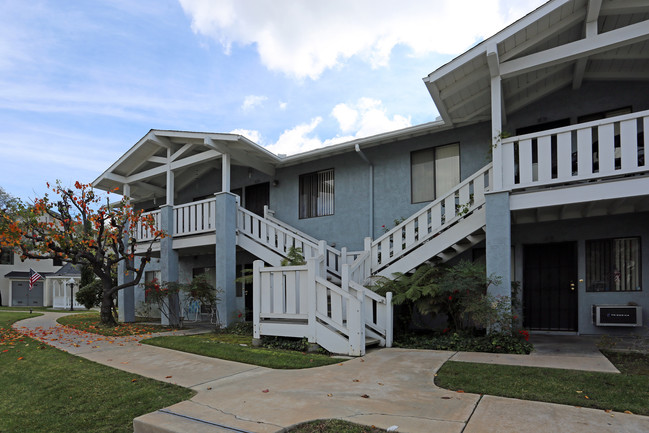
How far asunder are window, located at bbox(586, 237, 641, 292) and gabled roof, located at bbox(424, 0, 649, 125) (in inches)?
142

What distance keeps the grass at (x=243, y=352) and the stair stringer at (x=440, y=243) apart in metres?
2.95

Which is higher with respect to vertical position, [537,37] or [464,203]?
[537,37]

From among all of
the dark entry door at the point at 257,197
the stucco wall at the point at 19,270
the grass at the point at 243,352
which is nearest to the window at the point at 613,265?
the grass at the point at 243,352

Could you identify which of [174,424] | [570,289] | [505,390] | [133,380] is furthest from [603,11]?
[133,380]

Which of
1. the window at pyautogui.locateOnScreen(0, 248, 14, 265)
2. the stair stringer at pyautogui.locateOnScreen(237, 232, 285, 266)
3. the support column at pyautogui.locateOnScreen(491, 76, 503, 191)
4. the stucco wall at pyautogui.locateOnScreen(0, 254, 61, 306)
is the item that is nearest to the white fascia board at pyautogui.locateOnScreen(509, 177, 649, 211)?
the support column at pyautogui.locateOnScreen(491, 76, 503, 191)

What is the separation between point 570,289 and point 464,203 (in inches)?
134

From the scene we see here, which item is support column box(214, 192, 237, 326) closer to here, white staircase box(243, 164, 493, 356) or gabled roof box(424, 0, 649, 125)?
white staircase box(243, 164, 493, 356)

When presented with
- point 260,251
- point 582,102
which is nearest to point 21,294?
point 260,251

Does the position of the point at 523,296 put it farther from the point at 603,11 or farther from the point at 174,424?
the point at 174,424

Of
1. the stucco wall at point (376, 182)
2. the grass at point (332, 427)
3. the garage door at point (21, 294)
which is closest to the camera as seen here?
the grass at point (332, 427)

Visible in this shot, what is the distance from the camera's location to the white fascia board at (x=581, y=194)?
6.96 m

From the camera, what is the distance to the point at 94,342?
935 cm

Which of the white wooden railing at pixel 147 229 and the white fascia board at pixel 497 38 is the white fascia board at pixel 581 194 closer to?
the white fascia board at pixel 497 38

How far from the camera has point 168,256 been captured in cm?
1341
